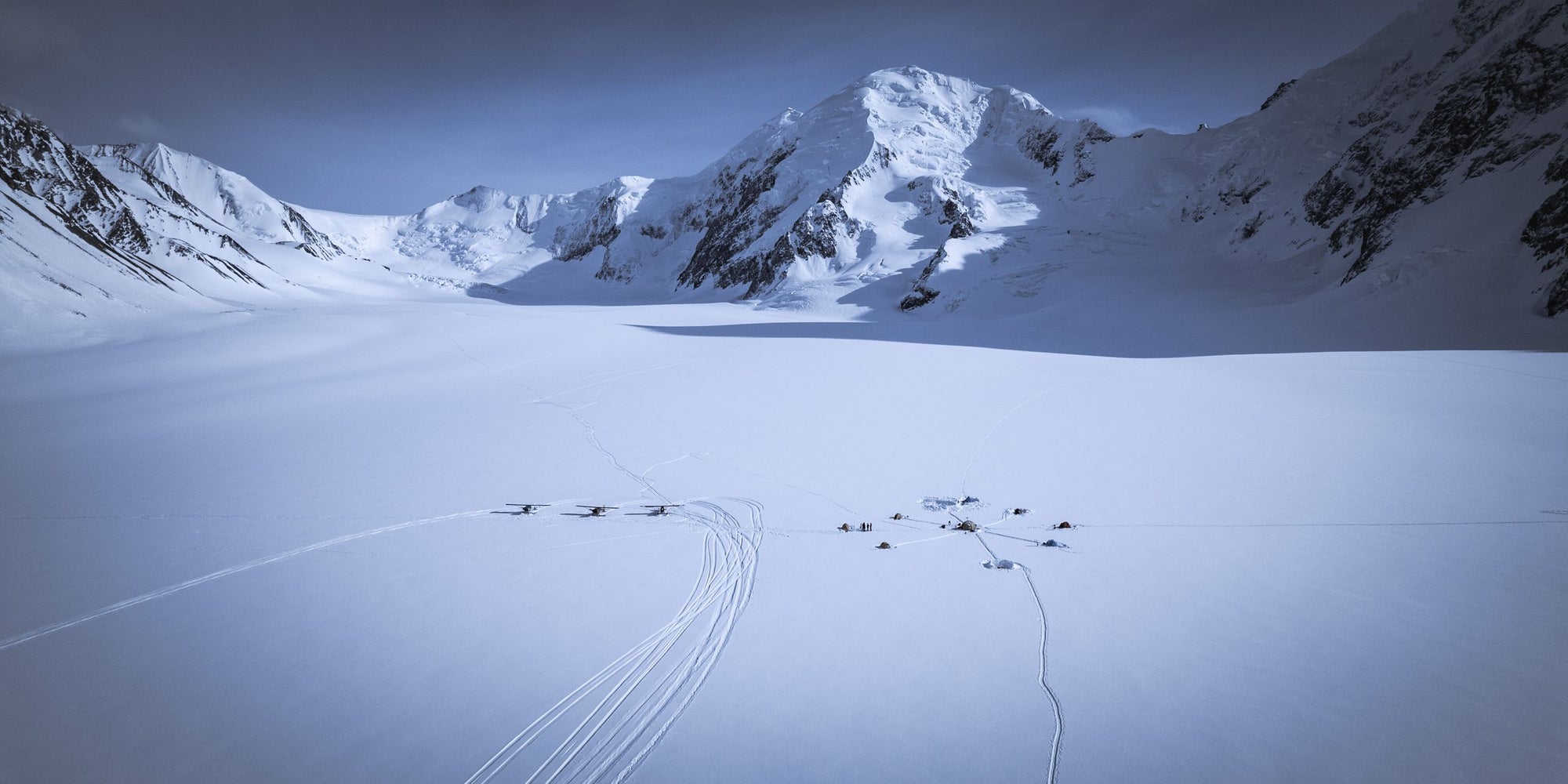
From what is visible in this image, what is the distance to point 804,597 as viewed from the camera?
666 cm

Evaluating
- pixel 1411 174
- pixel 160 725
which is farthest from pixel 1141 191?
pixel 160 725

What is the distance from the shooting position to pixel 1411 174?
37.9 meters

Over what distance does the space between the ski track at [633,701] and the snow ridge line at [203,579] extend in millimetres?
5232

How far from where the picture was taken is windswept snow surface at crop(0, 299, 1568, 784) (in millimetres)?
4520

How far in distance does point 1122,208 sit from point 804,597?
7373 cm

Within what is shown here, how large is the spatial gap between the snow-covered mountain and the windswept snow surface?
26688 mm

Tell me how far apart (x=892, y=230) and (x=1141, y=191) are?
96.5 feet

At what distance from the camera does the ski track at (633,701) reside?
174 inches

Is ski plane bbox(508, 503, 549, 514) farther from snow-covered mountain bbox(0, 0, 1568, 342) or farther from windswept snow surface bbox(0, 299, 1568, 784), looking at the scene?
snow-covered mountain bbox(0, 0, 1568, 342)

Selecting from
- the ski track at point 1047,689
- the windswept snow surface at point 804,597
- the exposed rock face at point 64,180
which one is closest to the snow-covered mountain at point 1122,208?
the exposed rock face at point 64,180

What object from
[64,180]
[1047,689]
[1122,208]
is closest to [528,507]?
[1047,689]

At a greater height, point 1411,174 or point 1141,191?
point 1141,191

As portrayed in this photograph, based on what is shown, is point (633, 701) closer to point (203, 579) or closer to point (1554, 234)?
point (203, 579)

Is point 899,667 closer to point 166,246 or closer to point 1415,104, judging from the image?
point 1415,104
